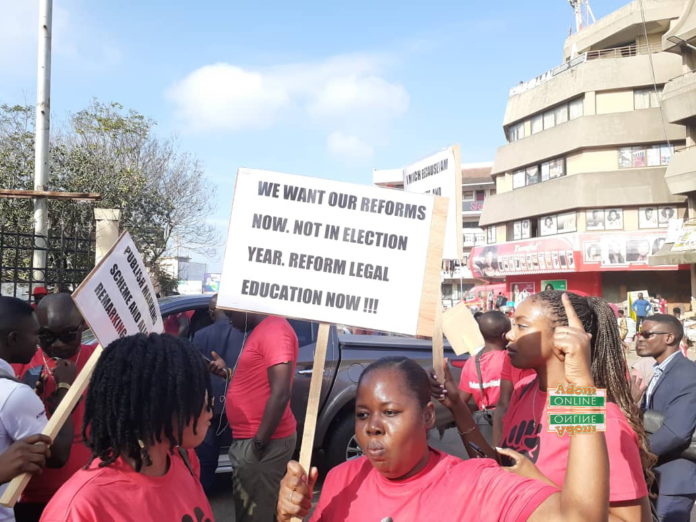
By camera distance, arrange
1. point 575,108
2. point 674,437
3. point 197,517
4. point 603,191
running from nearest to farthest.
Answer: point 197,517, point 674,437, point 603,191, point 575,108

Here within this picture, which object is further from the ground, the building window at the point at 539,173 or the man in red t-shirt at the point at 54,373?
the building window at the point at 539,173

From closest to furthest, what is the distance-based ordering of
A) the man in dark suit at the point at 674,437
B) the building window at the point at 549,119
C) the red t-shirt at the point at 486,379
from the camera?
the man in dark suit at the point at 674,437, the red t-shirt at the point at 486,379, the building window at the point at 549,119

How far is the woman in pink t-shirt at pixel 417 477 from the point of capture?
1478 millimetres

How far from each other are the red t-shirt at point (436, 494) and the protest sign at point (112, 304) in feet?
3.15

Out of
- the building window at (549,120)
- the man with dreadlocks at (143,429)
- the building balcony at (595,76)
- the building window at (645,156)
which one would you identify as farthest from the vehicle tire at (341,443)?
the building window at (549,120)

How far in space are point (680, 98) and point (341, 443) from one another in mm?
26754

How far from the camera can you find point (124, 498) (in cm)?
164

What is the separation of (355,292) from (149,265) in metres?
15.6

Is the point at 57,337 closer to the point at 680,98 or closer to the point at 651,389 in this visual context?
the point at 651,389

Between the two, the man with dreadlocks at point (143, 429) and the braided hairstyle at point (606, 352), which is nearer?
the man with dreadlocks at point (143, 429)

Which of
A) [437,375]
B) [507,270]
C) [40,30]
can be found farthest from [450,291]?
[437,375]

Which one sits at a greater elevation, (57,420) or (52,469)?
(57,420)

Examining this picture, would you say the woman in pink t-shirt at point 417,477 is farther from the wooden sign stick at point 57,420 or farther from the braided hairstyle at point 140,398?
the wooden sign stick at point 57,420

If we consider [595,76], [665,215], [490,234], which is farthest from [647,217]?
[490,234]
